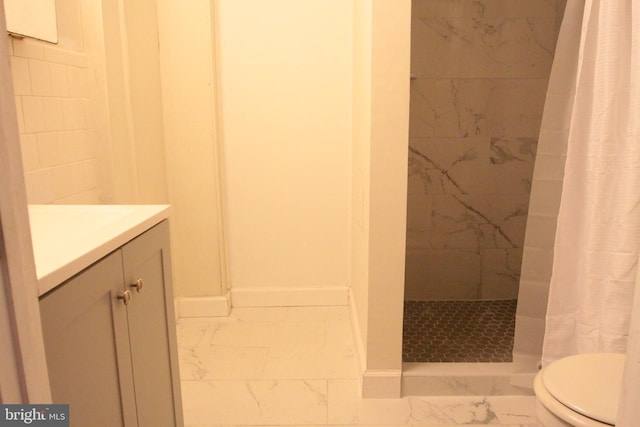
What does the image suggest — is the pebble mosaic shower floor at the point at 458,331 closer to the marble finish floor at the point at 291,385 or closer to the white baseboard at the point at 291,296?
the marble finish floor at the point at 291,385

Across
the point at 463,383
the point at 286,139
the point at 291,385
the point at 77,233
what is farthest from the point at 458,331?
the point at 77,233

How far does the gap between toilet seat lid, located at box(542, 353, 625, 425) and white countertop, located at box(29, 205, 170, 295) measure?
1144 mm

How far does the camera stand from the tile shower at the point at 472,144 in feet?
9.29

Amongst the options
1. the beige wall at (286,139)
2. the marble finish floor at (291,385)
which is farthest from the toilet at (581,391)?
the beige wall at (286,139)

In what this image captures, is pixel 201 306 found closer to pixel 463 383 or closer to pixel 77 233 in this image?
pixel 463 383

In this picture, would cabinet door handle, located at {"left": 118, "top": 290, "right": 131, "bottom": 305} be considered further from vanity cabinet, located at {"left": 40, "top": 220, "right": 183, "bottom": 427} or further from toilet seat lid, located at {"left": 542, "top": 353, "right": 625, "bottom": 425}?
toilet seat lid, located at {"left": 542, "top": 353, "right": 625, "bottom": 425}

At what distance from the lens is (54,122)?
1891mm

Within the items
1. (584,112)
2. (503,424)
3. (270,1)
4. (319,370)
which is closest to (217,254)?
(319,370)

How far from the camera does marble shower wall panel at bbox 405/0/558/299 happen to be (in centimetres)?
283

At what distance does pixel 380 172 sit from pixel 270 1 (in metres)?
1.39

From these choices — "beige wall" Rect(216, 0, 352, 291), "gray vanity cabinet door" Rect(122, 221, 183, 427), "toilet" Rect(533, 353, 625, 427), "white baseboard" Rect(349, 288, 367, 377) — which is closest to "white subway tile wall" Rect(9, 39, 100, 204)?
"gray vanity cabinet door" Rect(122, 221, 183, 427)

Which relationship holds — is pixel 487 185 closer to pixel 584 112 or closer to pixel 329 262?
pixel 329 262

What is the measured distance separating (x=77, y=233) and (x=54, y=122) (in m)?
0.79

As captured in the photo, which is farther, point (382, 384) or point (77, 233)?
point (382, 384)
